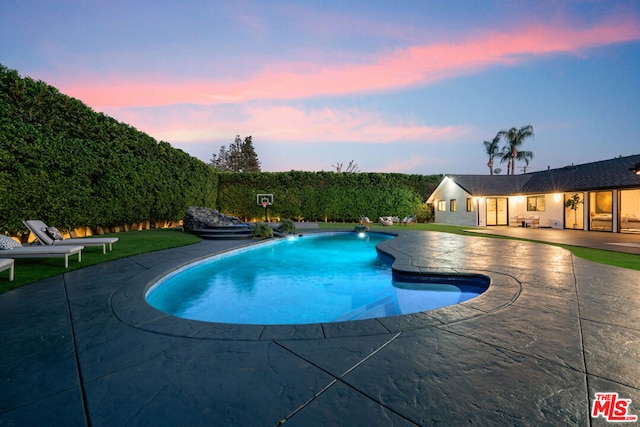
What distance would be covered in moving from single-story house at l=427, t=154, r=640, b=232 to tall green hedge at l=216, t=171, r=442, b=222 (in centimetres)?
411

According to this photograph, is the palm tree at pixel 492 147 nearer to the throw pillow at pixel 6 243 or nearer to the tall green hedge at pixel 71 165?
the tall green hedge at pixel 71 165

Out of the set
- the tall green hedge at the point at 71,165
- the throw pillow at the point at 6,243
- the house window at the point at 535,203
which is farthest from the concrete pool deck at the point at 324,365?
the house window at the point at 535,203

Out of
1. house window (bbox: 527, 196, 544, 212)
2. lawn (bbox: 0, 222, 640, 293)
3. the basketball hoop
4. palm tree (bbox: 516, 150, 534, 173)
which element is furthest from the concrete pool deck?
palm tree (bbox: 516, 150, 534, 173)

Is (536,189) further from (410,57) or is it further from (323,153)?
(323,153)

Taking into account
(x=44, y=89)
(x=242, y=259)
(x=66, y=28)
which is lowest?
(x=242, y=259)

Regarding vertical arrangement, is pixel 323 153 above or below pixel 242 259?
above

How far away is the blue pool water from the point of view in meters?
5.21

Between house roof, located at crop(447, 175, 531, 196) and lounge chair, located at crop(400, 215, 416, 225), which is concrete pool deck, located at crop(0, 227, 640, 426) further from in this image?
house roof, located at crop(447, 175, 531, 196)

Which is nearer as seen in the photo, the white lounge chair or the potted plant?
the white lounge chair

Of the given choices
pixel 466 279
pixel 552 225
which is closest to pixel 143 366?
pixel 466 279

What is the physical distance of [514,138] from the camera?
131 ft

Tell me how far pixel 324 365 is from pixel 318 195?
892 inches

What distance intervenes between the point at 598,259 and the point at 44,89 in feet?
59.7

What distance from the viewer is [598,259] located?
7.49 metres
